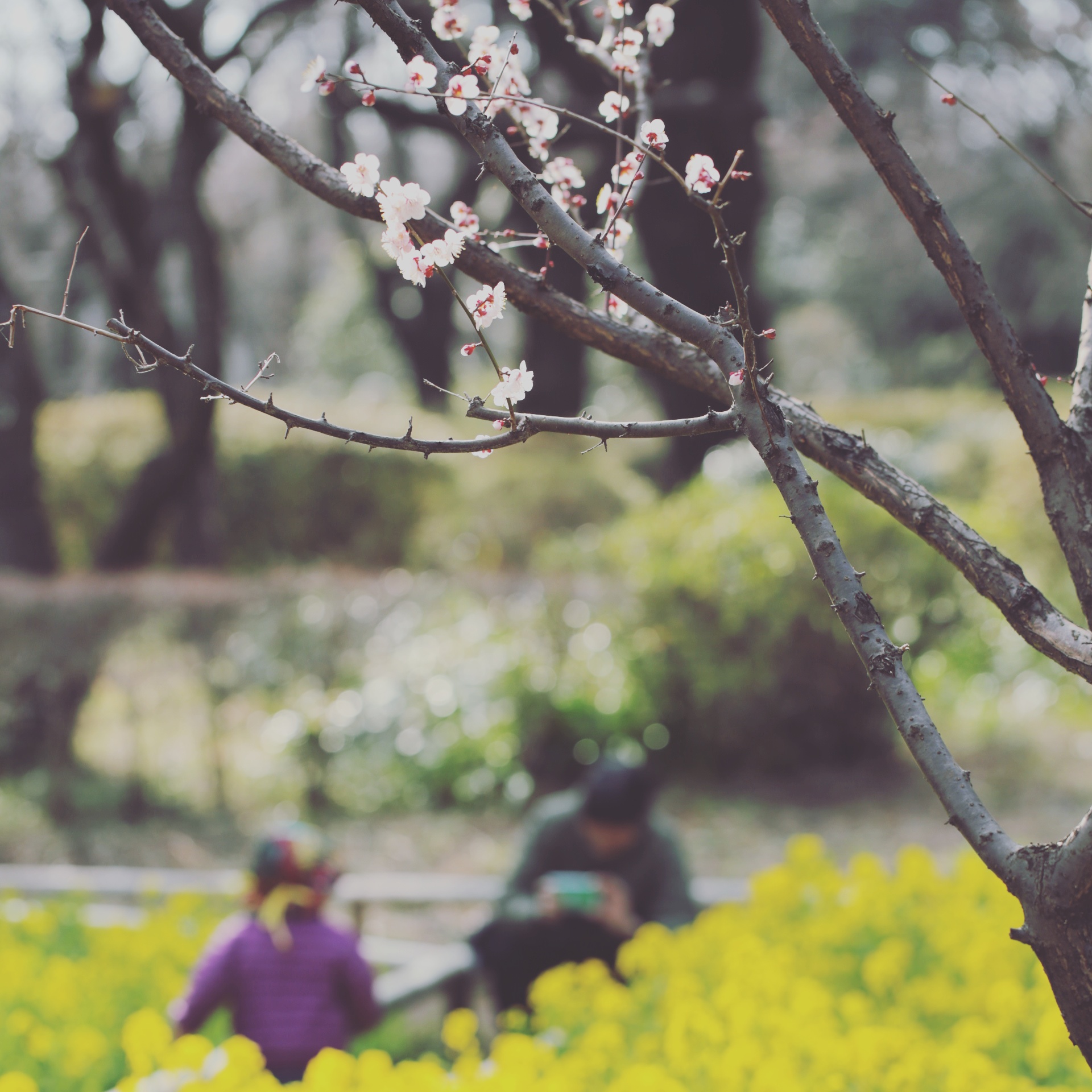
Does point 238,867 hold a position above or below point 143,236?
below

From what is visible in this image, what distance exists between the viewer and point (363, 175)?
4.80ft

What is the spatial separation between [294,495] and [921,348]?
1366cm

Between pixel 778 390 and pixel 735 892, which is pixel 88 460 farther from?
pixel 778 390

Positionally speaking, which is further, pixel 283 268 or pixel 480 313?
pixel 283 268

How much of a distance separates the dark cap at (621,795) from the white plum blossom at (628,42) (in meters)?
2.32

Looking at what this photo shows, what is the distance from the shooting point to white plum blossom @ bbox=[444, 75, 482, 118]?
4.41ft

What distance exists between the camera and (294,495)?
11.1 m

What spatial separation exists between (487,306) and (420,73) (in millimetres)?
297

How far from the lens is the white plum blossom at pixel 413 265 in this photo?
1.36 metres

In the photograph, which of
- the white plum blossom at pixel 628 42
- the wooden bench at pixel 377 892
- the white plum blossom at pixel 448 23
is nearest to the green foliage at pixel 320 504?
the wooden bench at pixel 377 892

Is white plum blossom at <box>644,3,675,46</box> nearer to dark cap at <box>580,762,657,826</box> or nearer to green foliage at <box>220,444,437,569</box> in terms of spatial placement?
dark cap at <box>580,762,657,826</box>

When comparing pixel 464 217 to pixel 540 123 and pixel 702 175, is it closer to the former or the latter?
pixel 540 123

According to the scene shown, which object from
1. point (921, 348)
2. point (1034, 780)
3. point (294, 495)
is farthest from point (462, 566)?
point (921, 348)

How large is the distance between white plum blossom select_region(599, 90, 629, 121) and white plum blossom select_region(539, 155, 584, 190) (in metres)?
0.12
